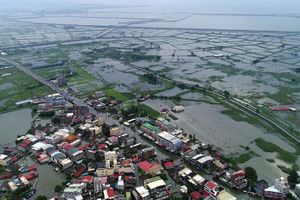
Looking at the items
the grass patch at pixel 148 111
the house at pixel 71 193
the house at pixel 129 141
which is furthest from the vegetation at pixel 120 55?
the house at pixel 71 193

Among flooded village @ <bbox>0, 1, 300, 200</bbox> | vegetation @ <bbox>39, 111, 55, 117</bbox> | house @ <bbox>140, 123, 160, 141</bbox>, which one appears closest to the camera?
flooded village @ <bbox>0, 1, 300, 200</bbox>

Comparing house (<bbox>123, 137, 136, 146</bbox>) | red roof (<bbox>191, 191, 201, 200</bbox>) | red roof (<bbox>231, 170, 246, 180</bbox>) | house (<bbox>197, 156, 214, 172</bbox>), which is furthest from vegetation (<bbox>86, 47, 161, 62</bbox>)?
red roof (<bbox>191, 191, 201, 200</bbox>)

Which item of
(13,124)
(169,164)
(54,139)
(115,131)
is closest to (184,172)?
(169,164)

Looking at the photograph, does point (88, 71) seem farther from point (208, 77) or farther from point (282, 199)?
point (282, 199)

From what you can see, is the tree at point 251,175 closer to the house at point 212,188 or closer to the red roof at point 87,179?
the house at point 212,188

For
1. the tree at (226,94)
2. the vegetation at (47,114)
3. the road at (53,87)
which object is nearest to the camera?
the vegetation at (47,114)

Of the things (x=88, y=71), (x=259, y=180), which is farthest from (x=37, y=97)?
(x=259, y=180)

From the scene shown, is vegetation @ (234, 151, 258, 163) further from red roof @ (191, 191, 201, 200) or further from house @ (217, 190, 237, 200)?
red roof @ (191, 191, 201, 200)
